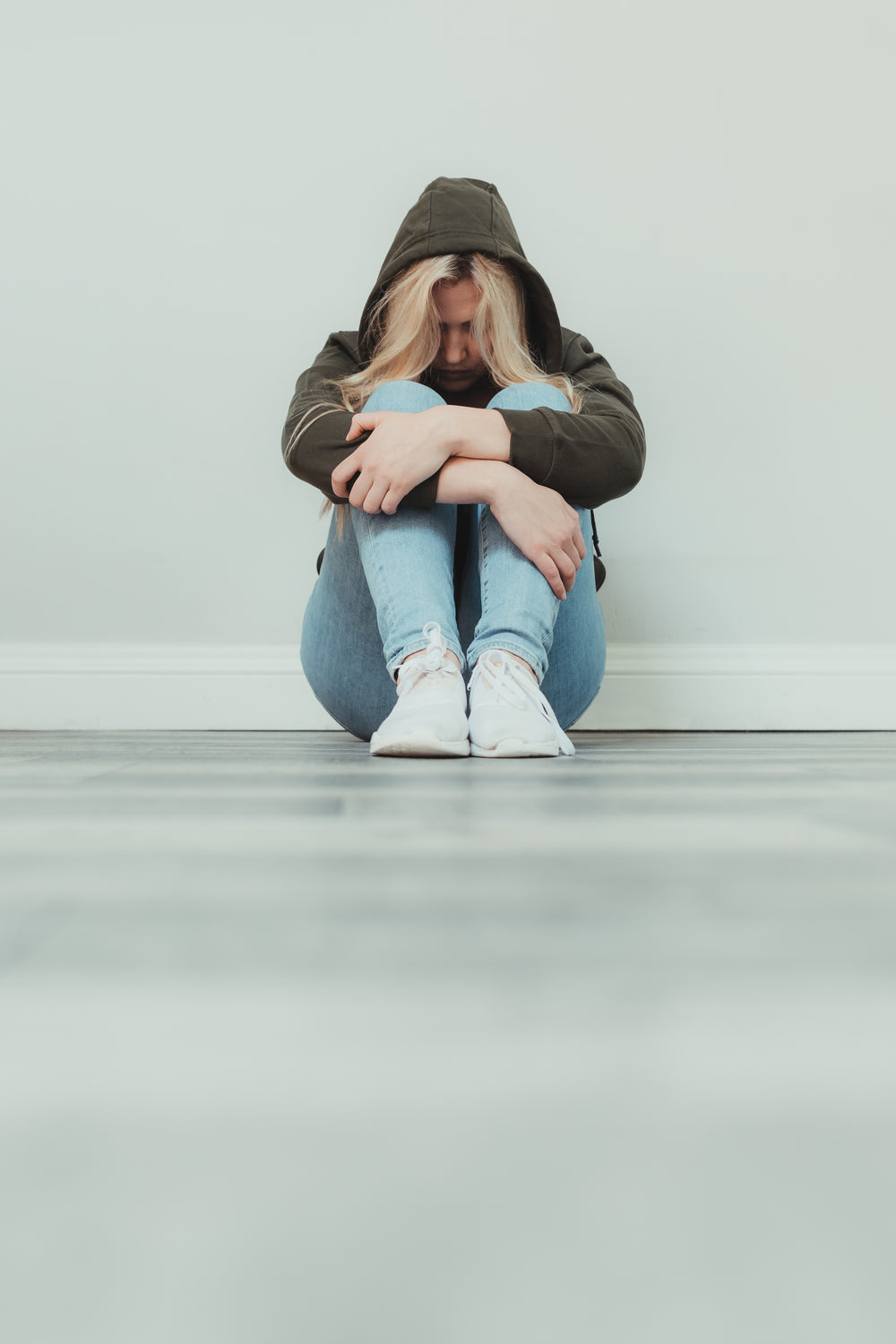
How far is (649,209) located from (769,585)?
0.76m

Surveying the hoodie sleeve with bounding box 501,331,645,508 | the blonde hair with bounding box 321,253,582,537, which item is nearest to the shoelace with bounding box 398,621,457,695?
the hoodie sleeve with bounding box 501,331,645,508

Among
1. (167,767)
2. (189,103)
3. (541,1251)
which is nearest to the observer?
(541,1251)

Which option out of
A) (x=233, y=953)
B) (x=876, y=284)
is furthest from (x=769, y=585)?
(x=233, y=953)

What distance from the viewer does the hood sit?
1.18m

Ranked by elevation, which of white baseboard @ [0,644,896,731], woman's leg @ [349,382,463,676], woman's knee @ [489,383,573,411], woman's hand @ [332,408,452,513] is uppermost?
woman's knee @ [489,383,573,411]

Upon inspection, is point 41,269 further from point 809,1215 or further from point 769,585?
point 809,1215

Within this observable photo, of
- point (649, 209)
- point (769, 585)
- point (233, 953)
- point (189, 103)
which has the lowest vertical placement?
point (769, 585)

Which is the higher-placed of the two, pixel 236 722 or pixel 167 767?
pixel 167 767

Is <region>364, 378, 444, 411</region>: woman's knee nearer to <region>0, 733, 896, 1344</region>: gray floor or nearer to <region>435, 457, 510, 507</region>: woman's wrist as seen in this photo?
<region>435, 457, 510, 507</region>: woman's wrist

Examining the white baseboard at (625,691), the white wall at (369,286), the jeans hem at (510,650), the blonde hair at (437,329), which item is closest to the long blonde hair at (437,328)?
the blonde hair at (437,329)

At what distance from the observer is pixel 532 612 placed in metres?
0.88

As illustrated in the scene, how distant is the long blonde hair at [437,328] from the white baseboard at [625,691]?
2.33ft

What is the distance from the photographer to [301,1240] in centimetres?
10

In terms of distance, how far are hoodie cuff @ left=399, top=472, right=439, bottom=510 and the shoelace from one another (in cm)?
16
